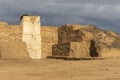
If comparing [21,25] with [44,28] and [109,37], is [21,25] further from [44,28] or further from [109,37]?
[109,37]

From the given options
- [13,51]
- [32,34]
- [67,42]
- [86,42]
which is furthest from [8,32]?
[86,42]

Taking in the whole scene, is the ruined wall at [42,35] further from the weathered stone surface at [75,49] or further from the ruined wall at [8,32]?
the weathered stone surface at [75,49]

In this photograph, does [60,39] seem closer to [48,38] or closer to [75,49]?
[48,38]

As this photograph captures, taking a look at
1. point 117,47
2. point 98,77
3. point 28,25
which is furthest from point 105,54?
Result: point 98,77

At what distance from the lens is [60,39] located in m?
28.0

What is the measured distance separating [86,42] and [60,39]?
331 centimetres

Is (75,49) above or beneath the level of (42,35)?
beneath

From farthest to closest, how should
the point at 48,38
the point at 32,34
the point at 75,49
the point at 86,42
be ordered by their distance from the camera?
the point at 48,38 < the point at 32,34 < the point at 86,42 < the point at 75,49

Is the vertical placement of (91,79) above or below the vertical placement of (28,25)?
below

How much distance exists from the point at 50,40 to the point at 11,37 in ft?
12.3

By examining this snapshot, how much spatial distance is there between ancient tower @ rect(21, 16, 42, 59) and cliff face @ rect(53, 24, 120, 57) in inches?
61.4

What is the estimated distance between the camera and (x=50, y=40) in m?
27.7

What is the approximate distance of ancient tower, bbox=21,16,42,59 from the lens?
26.5m

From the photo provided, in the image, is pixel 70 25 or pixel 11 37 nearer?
pixel 11 37
